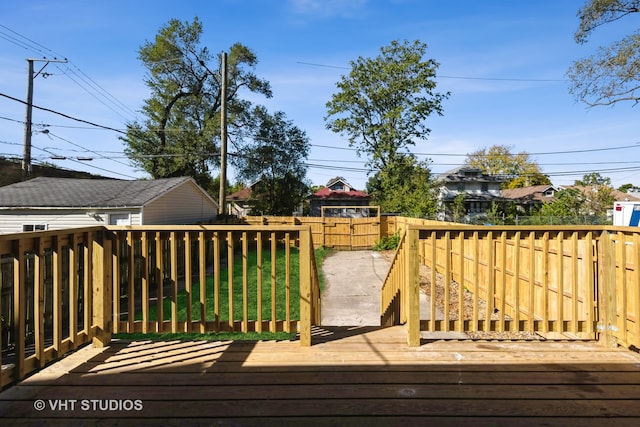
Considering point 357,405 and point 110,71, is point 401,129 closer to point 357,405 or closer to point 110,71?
point 110,71

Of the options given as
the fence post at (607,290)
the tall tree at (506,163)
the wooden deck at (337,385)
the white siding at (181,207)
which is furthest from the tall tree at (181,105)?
the tall tree at (506,163)

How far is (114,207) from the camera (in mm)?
10828

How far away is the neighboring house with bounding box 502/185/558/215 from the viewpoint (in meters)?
28.8

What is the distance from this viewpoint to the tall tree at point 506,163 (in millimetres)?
41219

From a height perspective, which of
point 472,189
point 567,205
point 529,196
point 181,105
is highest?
point 181,105

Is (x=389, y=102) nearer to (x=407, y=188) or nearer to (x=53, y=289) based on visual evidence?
(x=407, y=188)

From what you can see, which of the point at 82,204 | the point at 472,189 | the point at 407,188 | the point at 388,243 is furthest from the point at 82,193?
the point at 472,189

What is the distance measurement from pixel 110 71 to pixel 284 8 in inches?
276

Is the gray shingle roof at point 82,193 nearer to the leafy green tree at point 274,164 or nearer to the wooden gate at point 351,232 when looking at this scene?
the wooden gate at point 351,232

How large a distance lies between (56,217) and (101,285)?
1090 centimetres

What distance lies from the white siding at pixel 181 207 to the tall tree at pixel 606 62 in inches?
691

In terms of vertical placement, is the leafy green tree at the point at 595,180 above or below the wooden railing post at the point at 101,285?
above

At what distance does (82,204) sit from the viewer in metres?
10.9

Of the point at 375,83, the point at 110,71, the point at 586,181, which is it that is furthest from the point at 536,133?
the point at 110,71
